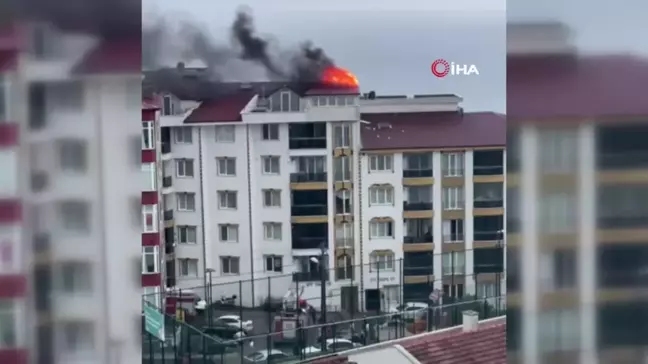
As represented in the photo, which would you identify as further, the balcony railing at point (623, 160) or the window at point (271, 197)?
the balcony railing at point (623, 160)

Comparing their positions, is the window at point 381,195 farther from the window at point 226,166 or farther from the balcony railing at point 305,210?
the window at point 226,166

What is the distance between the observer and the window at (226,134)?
1.80 m

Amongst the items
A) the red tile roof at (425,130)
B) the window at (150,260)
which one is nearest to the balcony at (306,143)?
the red tile roof at (425,130)

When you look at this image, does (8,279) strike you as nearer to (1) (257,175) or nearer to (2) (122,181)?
(2) (122,181)

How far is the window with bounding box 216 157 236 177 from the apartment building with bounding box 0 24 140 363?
0.20 m

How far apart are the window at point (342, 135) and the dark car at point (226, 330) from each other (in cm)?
53

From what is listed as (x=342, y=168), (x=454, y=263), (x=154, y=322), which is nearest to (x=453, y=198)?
(x=454, y=263)

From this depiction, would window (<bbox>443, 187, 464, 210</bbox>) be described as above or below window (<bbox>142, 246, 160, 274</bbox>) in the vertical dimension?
above

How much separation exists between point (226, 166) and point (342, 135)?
302 millimetres

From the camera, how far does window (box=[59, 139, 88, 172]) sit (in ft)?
5.99

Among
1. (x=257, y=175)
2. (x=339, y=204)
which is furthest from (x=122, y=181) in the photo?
(x=339, y=204)

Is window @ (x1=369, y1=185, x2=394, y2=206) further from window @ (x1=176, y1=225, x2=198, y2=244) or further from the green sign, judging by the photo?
the green sign

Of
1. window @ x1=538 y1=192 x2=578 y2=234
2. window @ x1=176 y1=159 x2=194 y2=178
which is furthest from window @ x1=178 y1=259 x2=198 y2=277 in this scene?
window @ x1=538 y1=192 x2=578 y2=234

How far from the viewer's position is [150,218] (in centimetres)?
184
